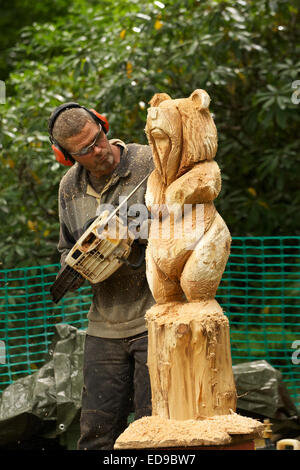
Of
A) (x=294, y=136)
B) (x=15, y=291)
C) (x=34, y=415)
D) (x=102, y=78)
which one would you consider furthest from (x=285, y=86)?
(x=34, y=415)

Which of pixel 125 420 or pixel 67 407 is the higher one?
pixel 125 420

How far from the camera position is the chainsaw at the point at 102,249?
3703 millimetres

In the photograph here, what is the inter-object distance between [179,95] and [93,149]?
10.7ft

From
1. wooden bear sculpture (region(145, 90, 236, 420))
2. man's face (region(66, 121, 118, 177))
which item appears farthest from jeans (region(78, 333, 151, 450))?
man's face (region(66, 121, 118, 177))

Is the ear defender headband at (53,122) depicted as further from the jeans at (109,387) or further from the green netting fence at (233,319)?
the green netting fence at (233,319)

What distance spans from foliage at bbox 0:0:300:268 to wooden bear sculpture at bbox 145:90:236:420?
10.7ft

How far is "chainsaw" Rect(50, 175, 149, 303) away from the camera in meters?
3.70

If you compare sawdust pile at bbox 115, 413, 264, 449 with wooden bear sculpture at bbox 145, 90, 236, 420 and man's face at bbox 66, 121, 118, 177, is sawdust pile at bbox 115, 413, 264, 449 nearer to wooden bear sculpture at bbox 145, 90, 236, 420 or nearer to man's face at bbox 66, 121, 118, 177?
wooden bear sculpture at bbox 145, 90, 236, 420

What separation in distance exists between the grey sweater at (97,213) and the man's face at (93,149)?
0.27 ft

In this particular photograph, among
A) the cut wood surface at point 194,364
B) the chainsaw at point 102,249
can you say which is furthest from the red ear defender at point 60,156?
the cut wood surface at point 194,364

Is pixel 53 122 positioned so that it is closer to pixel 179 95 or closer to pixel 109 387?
pixel 109 387

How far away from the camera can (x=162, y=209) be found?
315 centimetres
